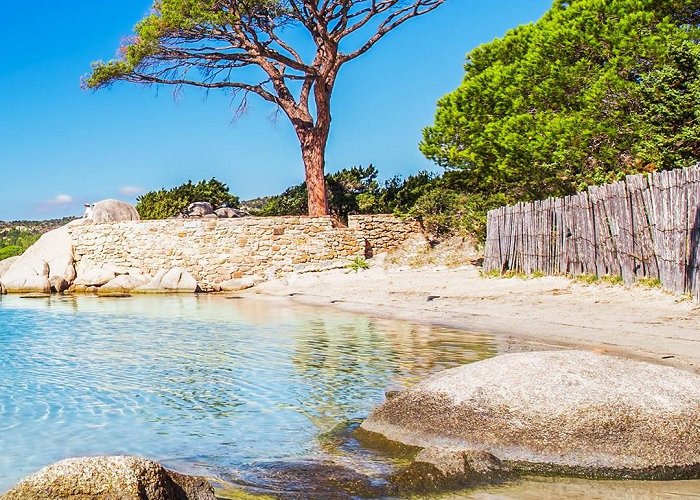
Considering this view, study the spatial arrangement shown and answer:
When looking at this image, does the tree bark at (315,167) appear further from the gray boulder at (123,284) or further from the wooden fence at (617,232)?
the wooden fence at (617,232)

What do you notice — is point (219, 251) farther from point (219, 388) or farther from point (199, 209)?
point (219, 388)

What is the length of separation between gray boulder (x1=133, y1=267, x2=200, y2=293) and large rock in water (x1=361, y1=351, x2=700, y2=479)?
19549 mm

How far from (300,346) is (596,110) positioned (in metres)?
9.62

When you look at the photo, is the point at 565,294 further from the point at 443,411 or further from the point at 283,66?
the point at 283,66

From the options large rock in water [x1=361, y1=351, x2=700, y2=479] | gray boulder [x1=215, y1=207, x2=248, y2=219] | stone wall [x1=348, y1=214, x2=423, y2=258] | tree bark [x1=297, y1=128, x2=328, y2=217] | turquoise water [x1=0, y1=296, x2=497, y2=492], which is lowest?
turquoise water [x1=0, y1=296, x2=497, y2=492]

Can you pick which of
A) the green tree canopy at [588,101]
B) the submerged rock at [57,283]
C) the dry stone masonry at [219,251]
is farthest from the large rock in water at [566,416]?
the submerged rock at [57,283]

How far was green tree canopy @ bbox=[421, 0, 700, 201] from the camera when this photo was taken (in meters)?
14.8

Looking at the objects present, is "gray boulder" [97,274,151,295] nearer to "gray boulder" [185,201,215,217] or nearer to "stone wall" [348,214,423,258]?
"gray boulder" [185,201,215,217]

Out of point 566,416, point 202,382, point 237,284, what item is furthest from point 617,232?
point 237,284

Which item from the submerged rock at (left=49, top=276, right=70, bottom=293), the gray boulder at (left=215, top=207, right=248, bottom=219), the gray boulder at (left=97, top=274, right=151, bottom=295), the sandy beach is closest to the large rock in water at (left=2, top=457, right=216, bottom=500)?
the sandy beach

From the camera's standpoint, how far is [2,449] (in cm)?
573

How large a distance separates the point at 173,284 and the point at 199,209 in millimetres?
4737

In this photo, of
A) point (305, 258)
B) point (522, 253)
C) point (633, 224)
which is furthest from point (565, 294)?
point (305, 258)

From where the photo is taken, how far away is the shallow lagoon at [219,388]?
5258 millimetres
